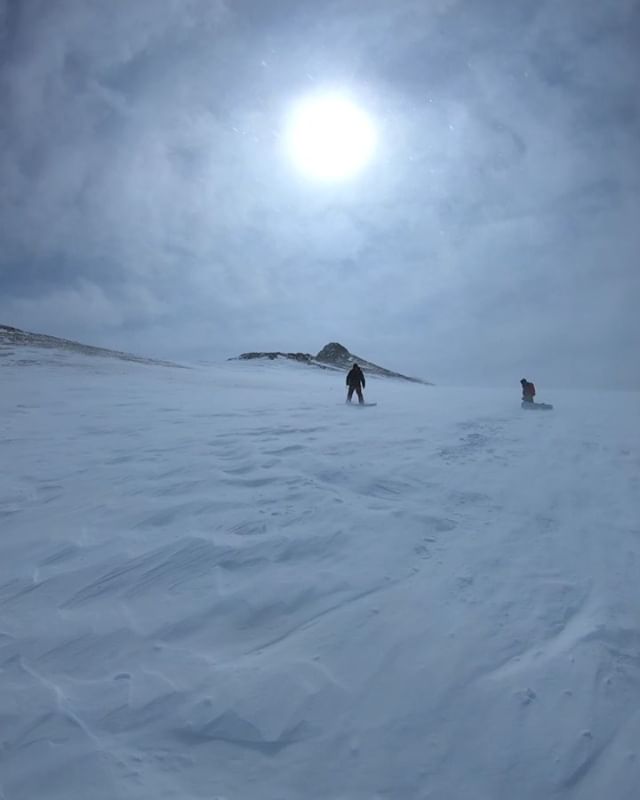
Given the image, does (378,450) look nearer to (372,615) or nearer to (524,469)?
(524,469)

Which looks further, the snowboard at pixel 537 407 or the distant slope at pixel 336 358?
the distant slope at pixel 336 358

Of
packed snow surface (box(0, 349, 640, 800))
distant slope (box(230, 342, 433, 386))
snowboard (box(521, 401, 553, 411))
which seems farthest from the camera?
distant slope (box(230, 342, 433, 386))

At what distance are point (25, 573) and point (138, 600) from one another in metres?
1.29

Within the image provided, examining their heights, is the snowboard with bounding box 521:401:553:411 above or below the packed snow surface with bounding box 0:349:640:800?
above

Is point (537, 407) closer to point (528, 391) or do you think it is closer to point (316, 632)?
point (528, 391)

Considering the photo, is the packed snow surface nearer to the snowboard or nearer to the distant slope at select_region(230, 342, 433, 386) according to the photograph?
the snowboard

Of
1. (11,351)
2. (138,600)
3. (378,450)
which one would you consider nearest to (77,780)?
(138,600)

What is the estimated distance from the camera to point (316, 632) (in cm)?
331

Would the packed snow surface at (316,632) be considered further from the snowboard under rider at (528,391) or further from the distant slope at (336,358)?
the distant slope at (336,358)

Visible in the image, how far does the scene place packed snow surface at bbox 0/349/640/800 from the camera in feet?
7.86

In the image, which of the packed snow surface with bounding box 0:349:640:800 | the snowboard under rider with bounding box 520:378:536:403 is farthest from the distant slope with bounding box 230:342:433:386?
the packed snow surface with bounding box 0:349:640:800

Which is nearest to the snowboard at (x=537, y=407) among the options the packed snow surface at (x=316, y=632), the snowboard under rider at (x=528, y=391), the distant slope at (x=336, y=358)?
the snowboard under rider at (x=528, y=391)

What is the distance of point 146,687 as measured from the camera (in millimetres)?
2848

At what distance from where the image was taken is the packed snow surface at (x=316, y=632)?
2396mm
